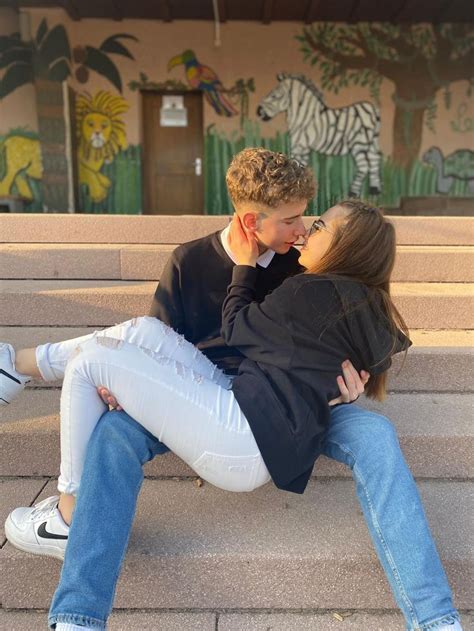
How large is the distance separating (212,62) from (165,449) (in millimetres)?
6963

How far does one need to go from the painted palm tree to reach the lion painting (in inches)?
15.3

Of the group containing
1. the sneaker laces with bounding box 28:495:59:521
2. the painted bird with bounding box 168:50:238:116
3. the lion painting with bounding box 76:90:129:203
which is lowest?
the sneaker laces with bounding box 28:495:59:521

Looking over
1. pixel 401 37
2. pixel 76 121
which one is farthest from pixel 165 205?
pixel 401 37

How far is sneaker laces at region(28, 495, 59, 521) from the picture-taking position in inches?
59.4

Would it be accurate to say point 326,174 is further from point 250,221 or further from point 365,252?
point 365,252

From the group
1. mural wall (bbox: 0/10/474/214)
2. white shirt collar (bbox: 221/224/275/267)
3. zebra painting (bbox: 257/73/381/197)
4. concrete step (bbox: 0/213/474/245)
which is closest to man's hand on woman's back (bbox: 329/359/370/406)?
white shirt collar (bbox: 221/224/275/267)

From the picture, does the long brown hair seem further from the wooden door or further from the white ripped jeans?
the wooden door

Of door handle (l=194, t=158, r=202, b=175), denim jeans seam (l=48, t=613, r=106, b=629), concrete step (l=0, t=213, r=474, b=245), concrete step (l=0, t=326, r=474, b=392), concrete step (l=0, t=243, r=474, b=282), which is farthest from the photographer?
door handle (l=194, t=158, r=202, b=175)

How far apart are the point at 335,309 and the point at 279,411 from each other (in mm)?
336

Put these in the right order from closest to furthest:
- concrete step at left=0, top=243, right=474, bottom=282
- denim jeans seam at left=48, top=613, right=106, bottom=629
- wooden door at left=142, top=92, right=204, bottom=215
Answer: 1. denim jeans seam at left=48, top=613, right=106, bottom=629
2. concrete step at left=0, top=243, right=474, bottom=282
3. wooden door at left=142, top=92, right=204, bottom=215

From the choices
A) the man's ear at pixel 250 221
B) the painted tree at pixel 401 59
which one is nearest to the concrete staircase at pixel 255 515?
the man's ear at pixel 250 221

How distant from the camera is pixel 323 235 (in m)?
1.52

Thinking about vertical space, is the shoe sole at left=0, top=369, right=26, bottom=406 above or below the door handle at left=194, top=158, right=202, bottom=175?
below

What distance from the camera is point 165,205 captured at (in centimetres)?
780
